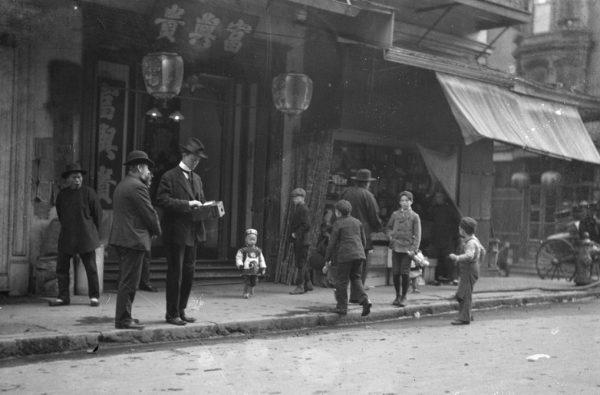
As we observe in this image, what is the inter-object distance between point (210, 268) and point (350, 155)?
401 cm

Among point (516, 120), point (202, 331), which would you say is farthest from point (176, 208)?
point (516, 120)

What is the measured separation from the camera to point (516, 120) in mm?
16172

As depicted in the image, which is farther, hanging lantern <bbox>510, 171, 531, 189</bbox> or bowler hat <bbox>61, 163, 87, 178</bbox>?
hanging lantern <bbox>510, 171, 531, 189</bbox>

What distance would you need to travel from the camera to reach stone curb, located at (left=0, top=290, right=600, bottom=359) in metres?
7.69

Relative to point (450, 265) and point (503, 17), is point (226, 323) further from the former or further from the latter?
point (503, 17)

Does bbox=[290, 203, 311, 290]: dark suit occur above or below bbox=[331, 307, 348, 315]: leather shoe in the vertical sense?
above

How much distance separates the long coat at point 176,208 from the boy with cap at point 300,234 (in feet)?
13.0

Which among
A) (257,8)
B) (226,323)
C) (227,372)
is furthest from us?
(257,8)

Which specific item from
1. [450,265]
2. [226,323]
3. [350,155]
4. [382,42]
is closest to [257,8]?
[382,42]

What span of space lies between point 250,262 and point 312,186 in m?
2.87

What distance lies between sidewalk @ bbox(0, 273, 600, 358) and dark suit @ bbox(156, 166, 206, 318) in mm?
471

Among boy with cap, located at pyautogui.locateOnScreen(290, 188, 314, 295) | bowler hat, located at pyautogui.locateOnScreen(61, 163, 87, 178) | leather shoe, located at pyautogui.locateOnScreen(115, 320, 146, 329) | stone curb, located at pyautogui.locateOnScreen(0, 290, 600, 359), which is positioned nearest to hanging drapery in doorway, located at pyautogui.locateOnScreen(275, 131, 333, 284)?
boy with cap, located at pyautogui.locateOnScreen(290, 188, 314, 295)

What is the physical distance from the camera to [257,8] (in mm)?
12695

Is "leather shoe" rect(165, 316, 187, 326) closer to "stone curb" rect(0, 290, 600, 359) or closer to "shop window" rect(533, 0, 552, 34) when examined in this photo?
"stone curb" rect(0, 290, 600, 359)
